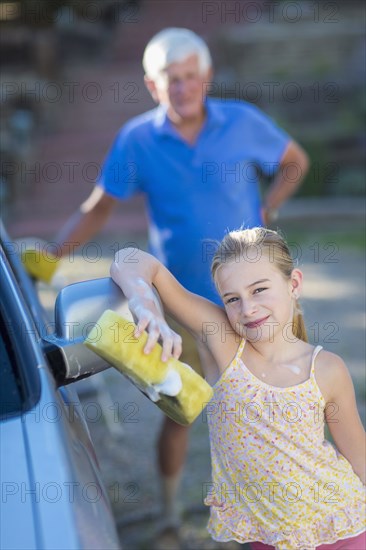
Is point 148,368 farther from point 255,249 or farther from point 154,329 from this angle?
point 255,249

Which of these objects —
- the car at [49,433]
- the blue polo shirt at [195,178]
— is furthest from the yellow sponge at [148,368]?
the blue polo shirt at [195,178]

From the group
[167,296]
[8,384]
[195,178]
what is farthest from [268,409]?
[195,178]

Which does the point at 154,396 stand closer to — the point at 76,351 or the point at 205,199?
the point at 76,351

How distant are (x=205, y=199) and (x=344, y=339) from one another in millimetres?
2678

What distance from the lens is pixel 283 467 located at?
87.2 inches

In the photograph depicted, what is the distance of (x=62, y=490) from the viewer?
1.87 metres

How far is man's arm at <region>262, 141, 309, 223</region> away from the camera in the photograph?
13.4 feet

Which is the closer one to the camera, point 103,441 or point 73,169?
point 103,441

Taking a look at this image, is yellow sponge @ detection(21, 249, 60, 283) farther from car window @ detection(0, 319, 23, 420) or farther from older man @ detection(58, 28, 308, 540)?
car window @ detection(0, 319, 23, 420)

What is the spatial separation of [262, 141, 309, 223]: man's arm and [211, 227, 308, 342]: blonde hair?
5.59 feet

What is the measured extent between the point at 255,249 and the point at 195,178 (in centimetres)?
143

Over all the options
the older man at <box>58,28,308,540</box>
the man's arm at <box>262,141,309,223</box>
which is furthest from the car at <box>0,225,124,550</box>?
the man's arm at <box>262,141,309,223</box>

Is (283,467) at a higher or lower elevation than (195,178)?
lower

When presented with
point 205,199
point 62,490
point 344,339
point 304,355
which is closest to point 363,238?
point 344,339
